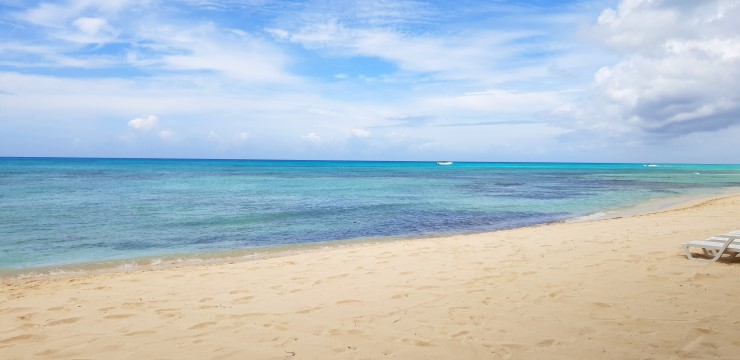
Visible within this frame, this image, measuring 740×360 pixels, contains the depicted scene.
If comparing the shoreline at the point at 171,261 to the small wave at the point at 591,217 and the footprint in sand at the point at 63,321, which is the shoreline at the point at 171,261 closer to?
the footprint in sand at the point at 63,321

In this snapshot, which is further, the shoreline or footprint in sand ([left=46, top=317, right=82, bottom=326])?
the shoreline

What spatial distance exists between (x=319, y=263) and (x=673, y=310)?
690 cm

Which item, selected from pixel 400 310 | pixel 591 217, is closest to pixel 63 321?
pixel 400 310

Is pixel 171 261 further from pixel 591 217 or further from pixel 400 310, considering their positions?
pixel 591 217

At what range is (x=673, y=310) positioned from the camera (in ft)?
21.2

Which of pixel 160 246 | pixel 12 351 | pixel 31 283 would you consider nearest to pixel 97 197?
Answer: pixel 160 246

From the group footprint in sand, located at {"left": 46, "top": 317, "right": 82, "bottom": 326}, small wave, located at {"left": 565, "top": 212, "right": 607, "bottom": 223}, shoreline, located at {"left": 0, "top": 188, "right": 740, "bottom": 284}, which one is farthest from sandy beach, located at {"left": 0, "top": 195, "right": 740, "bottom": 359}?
small wave, located at {"left": 565, "top": 212, "right": 607, "bottom": 223}

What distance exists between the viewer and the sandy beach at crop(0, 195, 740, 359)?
213 inches

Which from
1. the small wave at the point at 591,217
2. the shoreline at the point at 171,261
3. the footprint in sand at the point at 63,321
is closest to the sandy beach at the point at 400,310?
the footprint in sand at the point at 63,321

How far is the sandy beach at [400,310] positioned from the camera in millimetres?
5406

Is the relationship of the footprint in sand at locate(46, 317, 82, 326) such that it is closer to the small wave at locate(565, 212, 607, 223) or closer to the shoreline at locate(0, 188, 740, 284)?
the shoreline at locate(0, 188, 740, 284)

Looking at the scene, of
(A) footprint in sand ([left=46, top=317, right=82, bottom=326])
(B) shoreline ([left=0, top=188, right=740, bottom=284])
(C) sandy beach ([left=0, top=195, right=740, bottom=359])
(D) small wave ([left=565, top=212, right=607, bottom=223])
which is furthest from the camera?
(D) small wave ([left=565, top=212, right=607, bottom=223])

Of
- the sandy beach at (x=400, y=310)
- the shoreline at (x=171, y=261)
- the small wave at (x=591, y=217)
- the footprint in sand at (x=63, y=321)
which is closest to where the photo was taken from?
the sandy beach at (x=400, y=310)

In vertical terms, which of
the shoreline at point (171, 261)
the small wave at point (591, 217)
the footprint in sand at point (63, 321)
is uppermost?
the footprint in sand at point (63, 321)
